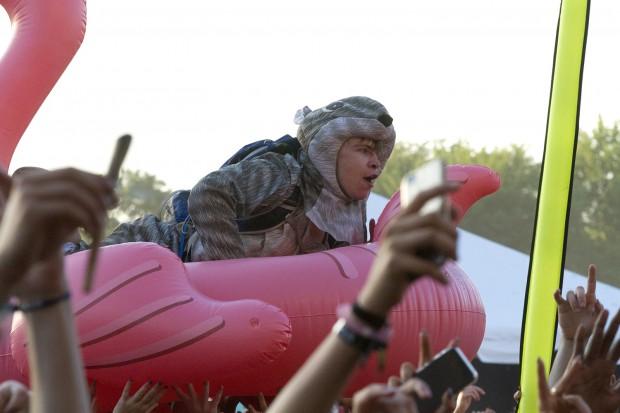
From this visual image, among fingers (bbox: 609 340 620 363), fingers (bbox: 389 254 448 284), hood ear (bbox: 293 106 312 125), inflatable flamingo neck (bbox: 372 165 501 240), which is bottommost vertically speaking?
fingers (bbox: 609 340 620 363)

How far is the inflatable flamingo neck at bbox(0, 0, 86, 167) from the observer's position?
10.7 feet

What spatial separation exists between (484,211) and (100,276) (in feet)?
68.5

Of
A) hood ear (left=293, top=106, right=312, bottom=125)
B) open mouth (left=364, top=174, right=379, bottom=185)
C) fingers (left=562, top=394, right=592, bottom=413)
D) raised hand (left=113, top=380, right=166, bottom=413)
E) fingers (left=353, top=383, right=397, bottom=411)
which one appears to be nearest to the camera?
fingers (left=353, top=383, right=397, bottom=411)

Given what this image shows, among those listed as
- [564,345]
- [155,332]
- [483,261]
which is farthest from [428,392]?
[483,261]

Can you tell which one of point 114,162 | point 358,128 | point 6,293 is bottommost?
point 6,293

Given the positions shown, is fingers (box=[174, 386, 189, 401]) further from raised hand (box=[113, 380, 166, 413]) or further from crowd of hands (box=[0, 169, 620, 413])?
crowd of hands (box=[0, 169, 620, 413])

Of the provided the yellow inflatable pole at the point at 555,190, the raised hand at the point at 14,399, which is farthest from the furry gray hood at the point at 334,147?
the raised hand at the point at 14,399

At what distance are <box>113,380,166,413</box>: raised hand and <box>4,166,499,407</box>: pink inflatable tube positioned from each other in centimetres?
3

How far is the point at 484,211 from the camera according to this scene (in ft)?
76.0

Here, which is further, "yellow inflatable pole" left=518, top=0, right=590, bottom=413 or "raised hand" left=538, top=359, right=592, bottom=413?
"yellow inflatable pole" left=518, top=0, right=590, bottom=413

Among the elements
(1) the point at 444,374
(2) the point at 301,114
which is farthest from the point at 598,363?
(2) the point at 301,114

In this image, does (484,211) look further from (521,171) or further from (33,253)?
(33,253)

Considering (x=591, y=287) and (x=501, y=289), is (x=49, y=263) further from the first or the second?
(x=501, y=289)

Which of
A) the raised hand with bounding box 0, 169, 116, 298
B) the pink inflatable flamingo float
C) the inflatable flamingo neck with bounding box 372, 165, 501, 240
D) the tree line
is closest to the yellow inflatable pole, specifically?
the pink inflatable flamingo float
